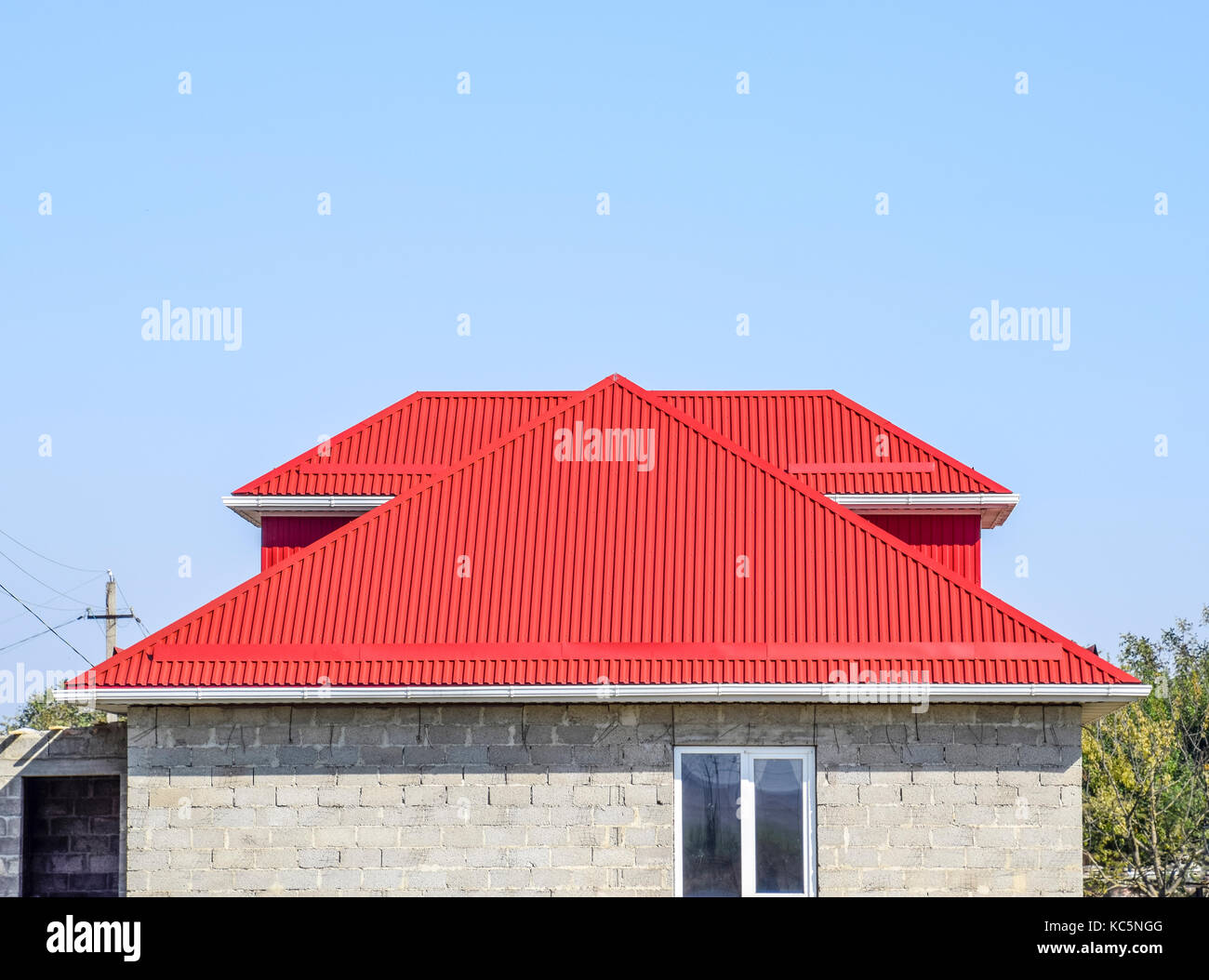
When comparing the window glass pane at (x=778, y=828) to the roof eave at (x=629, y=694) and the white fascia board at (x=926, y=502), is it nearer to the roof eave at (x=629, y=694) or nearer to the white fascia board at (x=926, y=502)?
the roof eave at (x=629, y=694)

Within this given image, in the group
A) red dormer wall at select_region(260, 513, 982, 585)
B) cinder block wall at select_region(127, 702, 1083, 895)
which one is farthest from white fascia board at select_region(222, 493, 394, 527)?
cinder block wall at select_region(127, 702, 1083, 895)

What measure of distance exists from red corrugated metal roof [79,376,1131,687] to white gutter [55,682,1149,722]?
0.13 meters

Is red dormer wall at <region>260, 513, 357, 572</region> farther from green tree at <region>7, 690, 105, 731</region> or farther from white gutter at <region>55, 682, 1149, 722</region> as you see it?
green tree at <region>7, 690, 105, 731</region>

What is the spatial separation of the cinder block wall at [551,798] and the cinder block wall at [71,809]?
56.2 inches

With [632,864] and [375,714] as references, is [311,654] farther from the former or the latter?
[632,864]

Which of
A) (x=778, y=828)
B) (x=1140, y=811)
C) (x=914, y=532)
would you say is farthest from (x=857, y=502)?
(x=1140, y=811)

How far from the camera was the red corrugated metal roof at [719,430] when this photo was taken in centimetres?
1895

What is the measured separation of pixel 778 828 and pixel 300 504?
7.81 metres

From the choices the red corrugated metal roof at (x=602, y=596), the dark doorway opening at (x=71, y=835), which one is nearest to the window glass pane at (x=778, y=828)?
the red corrugated metal roof at (x=602, y=596)

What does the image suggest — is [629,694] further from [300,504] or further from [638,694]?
[300,504]

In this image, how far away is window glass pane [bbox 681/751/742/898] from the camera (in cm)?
1386
